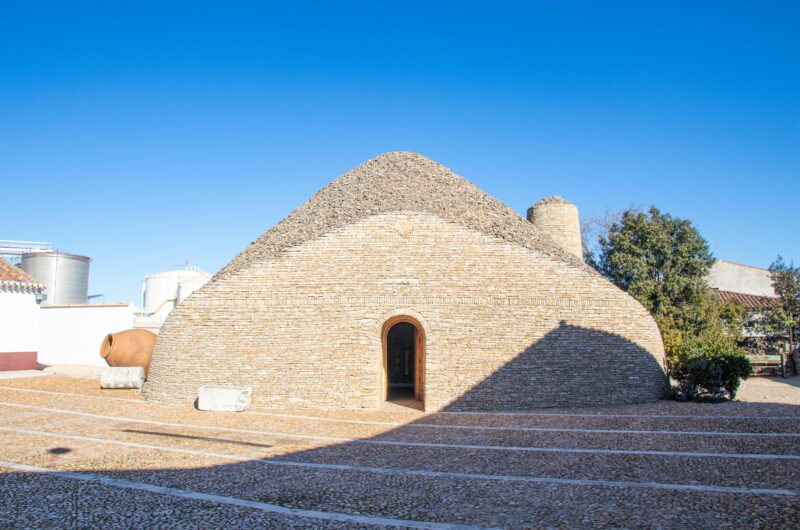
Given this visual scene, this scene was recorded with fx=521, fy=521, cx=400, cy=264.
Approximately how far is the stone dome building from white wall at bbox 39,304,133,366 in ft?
36.9

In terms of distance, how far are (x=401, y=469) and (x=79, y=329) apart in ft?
78.0

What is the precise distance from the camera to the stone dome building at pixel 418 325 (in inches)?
553

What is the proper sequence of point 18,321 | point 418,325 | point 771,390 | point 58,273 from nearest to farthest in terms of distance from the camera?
point 418,325, point 771,390, point 18,321, point 58,273

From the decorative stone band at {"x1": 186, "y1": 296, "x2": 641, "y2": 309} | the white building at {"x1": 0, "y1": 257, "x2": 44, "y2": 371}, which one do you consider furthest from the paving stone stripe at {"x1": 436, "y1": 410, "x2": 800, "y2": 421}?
the white building at {"x1": 0, "y1": 257, "x2": 44, "y2": 371}

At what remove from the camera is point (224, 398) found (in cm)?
1370

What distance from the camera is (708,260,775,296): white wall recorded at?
31.4 meters

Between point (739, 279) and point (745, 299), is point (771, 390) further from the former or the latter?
point (739, 279)

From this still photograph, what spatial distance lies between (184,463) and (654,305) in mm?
22944

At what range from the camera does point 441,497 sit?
21.8 ft

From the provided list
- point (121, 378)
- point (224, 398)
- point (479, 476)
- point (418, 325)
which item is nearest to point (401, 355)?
point (418, 325)

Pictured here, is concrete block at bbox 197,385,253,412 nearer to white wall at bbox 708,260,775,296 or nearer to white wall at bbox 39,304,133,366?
white wall at bbox 39,304,133,366

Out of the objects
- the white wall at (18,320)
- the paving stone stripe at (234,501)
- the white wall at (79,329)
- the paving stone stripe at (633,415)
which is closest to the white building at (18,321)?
the white wall at (18,320)

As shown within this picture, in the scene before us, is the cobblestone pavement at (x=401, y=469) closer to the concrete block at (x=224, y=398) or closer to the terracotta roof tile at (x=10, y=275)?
the concrete block at (x=224, y=398)

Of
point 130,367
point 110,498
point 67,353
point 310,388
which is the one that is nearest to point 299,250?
point 310,388
